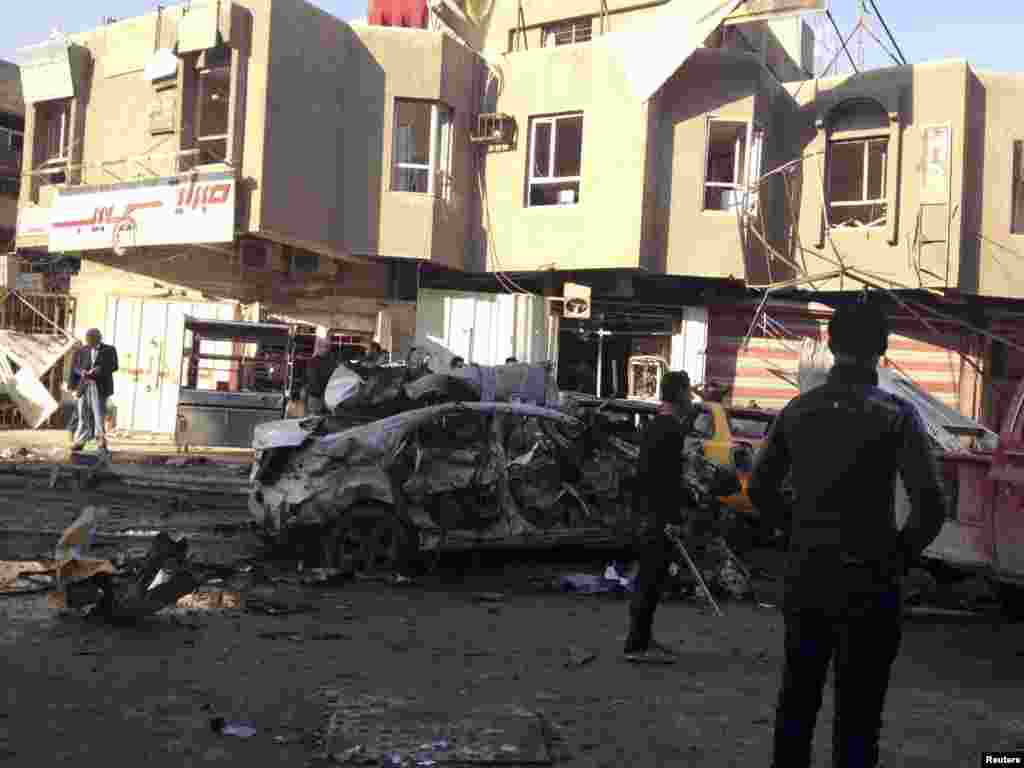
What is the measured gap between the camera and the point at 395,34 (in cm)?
2008

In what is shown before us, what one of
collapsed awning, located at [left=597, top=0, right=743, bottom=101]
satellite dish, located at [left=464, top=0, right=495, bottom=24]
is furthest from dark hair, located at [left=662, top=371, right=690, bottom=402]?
satellite dish, located at [left=464, top=0, right=495, bottom=24]

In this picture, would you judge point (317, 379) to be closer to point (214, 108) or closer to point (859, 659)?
point (214, 108)

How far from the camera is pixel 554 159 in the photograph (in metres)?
20.4

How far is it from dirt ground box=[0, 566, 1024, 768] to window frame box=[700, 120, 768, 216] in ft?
42.2

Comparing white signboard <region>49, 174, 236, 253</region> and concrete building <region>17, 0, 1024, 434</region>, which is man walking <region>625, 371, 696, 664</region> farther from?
white signboard <region>49, 174, 236, 253</region>

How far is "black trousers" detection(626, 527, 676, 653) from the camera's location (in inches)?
242

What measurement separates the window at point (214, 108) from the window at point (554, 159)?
226 inches

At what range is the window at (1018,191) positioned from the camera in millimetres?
19375

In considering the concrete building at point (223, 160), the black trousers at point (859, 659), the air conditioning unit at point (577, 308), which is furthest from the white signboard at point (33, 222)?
the black trousers at point (859, 659)

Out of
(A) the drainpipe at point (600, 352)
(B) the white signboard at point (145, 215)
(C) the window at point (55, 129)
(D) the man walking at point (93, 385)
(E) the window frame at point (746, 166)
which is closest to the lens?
(D) the man walking at point (93, 385)

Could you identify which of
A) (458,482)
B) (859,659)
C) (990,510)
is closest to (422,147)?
(458,482)

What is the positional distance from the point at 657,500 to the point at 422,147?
15560 mm

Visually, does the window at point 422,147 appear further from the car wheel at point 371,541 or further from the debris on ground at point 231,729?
the debris on ground at point 231,729

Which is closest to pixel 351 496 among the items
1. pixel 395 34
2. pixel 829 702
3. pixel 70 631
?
pixel 70 631
